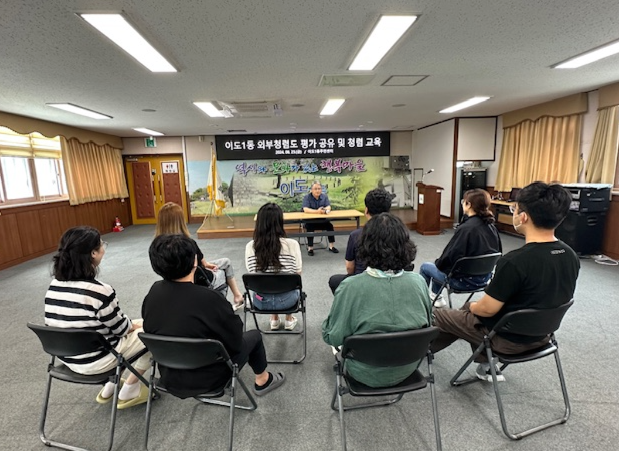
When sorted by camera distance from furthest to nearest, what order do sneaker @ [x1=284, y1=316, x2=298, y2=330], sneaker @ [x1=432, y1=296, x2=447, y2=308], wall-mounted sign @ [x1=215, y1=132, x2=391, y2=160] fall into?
wall-mounted sign @ [x1=215, y1=132, x2=391, y2=160]
sneaker @ [x1=432, y1=296, x2=447, y2=308]
sneaker @ [x1=284, y1=316, x2=298, y2=330]

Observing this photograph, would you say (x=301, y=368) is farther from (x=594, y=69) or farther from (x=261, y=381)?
(x=594, y=69)

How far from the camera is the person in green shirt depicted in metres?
1.32

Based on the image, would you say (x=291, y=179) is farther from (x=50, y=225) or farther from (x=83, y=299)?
(x=83, y=299)

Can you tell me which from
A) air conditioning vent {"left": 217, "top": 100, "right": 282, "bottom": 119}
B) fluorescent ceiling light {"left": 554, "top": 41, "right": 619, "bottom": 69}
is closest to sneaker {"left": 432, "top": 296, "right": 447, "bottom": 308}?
fluorescent ceiling light {"left": 554, "top": 41, "right": 619, "bottom": 69}

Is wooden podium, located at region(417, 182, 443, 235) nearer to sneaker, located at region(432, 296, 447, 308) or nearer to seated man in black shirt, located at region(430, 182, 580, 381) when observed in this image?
sneaker, located at region(432, 296, 447, 308)

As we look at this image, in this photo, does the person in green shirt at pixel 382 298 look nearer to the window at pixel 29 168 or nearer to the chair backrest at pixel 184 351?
the chair backrest at pixel 184 351

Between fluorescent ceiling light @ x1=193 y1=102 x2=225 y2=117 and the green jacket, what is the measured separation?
4343 mm

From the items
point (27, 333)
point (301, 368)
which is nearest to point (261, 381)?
point (301, 368)

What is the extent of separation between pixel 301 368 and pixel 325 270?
2152 mm

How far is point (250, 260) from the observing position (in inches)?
93.2

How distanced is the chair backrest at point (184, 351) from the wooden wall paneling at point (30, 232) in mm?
5718

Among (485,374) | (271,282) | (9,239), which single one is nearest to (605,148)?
(485,374)

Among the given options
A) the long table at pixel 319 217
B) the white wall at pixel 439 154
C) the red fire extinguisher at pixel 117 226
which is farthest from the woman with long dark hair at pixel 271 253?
the red fire extinguisher at pixel 117 226

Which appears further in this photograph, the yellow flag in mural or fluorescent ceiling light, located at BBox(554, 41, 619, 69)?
the yellow flag in mural
